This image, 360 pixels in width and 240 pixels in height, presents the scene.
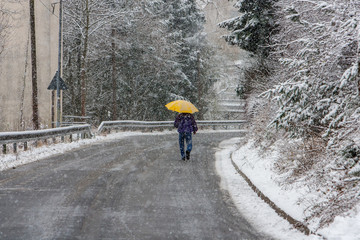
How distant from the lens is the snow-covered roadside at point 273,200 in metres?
5.01

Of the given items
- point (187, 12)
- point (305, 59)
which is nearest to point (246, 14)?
point (305, 59)

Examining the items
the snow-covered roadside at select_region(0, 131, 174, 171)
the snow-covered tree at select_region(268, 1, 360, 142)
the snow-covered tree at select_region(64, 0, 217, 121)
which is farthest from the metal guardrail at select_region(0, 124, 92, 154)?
the snow-covered tree at select_region(64, 0, 217, 121)

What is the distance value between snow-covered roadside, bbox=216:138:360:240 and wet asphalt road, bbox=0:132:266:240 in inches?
10.8

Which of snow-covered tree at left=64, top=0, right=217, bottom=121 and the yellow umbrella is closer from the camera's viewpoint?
the yellow umbrella

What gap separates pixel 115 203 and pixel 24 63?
22246mm

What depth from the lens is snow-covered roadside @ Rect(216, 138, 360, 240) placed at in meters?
5.01

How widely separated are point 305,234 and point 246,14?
16.5 metres

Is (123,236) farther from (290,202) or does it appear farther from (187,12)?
(187,12)

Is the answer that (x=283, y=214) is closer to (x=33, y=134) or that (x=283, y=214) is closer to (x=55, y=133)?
(x=33, y=134)

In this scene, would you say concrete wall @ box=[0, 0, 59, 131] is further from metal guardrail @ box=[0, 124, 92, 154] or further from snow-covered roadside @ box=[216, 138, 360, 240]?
snow-covered roadside @ box=[216, 138, 360, 240]

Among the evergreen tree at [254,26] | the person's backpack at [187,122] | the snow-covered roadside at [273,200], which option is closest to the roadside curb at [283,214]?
the snow-covered roadside at [273,200]


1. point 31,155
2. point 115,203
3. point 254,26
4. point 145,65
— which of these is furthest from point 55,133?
point 145,65

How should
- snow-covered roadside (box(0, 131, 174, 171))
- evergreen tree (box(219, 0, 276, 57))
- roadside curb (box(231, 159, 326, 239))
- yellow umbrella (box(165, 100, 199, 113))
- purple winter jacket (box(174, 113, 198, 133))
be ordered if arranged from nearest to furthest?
roadside curb (box(231, 159, 326, 239)) < snow-covered roadside (box(0, 131, 174, 171)) < yellow umbrella (box(165, 100, 199, 113)) < purple winter jacket (box(174, 113, 198, 133)) < evergreen tree (box(219, 0, 276, 57))

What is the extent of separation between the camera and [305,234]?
5.49 m
